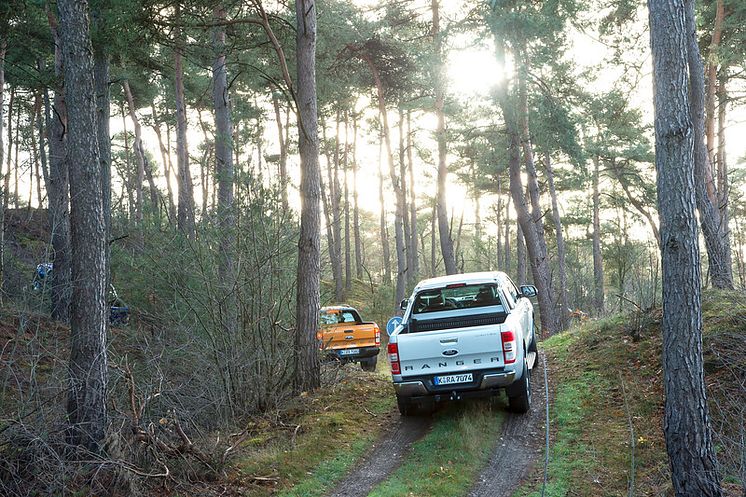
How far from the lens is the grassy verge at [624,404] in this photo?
22.9 ft

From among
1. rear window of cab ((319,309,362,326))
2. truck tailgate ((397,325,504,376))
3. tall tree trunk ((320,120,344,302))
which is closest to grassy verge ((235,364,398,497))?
truck tailgate ((397,325,504,376))

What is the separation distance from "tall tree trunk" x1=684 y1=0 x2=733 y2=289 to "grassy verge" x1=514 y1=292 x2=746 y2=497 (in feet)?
Result: 4.29

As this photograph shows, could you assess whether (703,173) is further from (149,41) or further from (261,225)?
(149,41)

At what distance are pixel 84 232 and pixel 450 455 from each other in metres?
5.06

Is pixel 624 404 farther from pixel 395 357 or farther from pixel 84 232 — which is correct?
pixel 84 232

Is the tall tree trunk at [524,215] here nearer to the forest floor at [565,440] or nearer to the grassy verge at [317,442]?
the forest floor at [565,440]

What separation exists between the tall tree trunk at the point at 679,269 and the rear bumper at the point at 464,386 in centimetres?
232

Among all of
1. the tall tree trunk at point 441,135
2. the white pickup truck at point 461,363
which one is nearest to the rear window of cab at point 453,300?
the white pickup truck at point 461,363

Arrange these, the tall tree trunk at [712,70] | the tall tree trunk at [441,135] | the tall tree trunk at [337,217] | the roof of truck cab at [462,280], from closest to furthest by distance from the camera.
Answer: the roof of truck cab at [462,280] → the tall tree trunk at [712,70] → the tall tree trunk at [441,135] → the tall tree trunk at [337,217]

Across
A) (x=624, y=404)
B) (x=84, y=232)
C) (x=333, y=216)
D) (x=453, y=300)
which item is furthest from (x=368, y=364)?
(x=333, y=216)

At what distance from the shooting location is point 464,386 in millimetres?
8344

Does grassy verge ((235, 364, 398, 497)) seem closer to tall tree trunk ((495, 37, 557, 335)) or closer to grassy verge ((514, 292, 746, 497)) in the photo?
grassy verge ((514, 292, 746, 497))

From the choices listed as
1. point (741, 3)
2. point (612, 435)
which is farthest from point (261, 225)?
point (741, 3)

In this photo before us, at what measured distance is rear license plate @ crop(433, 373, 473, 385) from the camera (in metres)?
8.34
